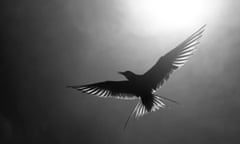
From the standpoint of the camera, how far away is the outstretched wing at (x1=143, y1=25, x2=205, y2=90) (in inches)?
308

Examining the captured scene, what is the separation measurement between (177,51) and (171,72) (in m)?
0.52

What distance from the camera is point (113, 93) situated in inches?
353

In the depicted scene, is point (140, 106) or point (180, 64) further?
point (140, 106)

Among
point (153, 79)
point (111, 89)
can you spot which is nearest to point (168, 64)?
point (153, 79)

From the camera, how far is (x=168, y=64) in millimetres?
8102

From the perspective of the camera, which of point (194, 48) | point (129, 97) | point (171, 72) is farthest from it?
point (129, 97)

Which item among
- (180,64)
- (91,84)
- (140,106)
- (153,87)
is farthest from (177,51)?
(91,84)

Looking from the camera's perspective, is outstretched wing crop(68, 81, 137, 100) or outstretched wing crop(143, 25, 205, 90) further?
outstretched wing crop(68, 81, 137, 100)

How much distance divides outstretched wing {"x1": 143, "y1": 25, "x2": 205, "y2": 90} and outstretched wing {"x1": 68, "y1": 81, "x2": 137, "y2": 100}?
0.61 metres

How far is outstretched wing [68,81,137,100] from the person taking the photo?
339 inches

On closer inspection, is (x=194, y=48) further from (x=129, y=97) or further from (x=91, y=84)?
(x=91, y=84)

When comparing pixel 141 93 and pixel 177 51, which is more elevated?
pixel 177 51

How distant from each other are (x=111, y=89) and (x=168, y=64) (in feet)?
5.61

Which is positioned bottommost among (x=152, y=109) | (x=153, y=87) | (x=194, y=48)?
(x=152, y=109)
